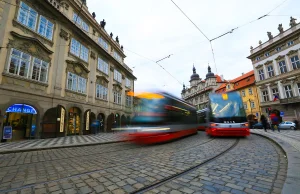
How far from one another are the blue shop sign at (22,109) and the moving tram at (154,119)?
8.49m

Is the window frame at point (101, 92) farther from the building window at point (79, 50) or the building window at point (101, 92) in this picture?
the building window at point (79, 50)

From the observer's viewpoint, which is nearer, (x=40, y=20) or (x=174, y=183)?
(x=174, y=183)

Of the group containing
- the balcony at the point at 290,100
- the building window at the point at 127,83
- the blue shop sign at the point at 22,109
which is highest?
the building window at the point at 127,83

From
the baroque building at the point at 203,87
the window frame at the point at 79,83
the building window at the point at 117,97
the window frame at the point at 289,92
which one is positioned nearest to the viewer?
the window frame at the point at 79,83

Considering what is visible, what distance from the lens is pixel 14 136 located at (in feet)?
36.8

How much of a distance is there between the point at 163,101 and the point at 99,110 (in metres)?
12.8

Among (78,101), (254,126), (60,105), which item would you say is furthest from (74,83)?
(254,126)

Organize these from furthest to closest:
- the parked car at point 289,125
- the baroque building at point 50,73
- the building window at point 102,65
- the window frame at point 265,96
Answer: the window frame at point 265,96, the parked car at point 289,125, the building window at point 102,65, the baroque building at point 50,73

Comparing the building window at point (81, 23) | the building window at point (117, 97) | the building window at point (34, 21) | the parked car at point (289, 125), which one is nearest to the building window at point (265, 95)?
the parked car at point (289, 125)

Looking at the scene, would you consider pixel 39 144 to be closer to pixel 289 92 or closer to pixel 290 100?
pixel 290 100

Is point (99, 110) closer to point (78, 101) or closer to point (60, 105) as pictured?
point (78, 101)

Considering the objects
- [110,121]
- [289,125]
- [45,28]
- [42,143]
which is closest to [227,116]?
[42,143]

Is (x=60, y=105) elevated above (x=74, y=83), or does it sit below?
below

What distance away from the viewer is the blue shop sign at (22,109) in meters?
10.8
